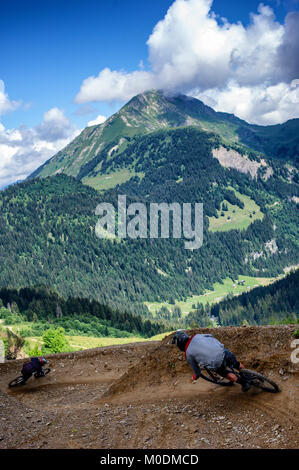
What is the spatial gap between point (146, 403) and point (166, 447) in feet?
19.3

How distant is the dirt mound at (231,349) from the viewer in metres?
18.5

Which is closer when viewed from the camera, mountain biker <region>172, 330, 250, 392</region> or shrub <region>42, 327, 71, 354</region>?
mountain biker <region>172, 330, 250, 392</region>

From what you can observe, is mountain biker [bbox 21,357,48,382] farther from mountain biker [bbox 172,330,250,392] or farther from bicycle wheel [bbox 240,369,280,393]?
bicycle wheel [bbox 240,369,280,393]

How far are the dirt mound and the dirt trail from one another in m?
0.05

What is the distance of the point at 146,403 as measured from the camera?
60.6ft

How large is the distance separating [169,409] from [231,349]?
6408 millimetres

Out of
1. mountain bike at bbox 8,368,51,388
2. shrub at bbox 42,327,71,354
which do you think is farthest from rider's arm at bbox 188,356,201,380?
shrub at bbox 42,327,71,354

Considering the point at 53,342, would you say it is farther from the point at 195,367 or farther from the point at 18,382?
the point at 195,367

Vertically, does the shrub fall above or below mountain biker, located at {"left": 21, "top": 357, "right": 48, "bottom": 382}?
below

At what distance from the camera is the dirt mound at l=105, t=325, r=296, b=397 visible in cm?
1850

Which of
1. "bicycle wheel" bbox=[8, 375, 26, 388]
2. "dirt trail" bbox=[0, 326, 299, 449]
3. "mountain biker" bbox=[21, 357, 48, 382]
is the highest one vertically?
"dirt trail" bbox=[0, 326, 299, 449]

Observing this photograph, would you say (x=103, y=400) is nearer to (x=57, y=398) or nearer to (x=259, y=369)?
(x=57, y=398)
